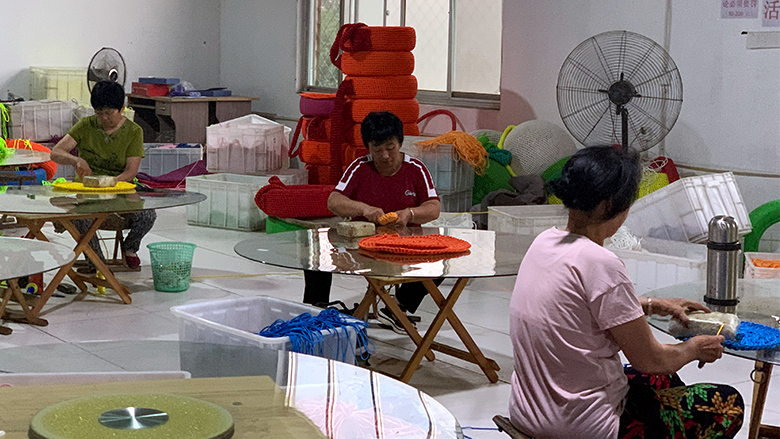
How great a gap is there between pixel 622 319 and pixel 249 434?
1024 mm

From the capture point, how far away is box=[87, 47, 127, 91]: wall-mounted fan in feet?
33.3

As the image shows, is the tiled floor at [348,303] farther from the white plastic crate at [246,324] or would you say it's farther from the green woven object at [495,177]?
the green woven object at [495,177]

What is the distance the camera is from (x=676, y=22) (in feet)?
23.8

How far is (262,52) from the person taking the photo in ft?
40.2

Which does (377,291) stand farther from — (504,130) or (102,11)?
(102,11)

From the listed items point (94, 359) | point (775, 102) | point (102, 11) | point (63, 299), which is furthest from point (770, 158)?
point (102, 11)

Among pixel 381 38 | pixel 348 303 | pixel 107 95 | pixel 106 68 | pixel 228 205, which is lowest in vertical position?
pixel 348 303

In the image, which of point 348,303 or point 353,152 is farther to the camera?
point 353,152

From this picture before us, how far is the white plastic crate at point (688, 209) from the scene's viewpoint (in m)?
5.95

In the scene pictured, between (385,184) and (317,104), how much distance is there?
4105 mm

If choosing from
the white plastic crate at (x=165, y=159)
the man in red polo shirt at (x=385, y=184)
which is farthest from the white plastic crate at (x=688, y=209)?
the white plastic crate at (x=165, y=159)

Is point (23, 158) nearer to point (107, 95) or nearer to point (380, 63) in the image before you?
point (107, 95)

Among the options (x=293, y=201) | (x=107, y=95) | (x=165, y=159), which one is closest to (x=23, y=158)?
(x=107, y=95)

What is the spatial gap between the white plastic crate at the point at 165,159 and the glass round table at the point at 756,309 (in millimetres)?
7979
